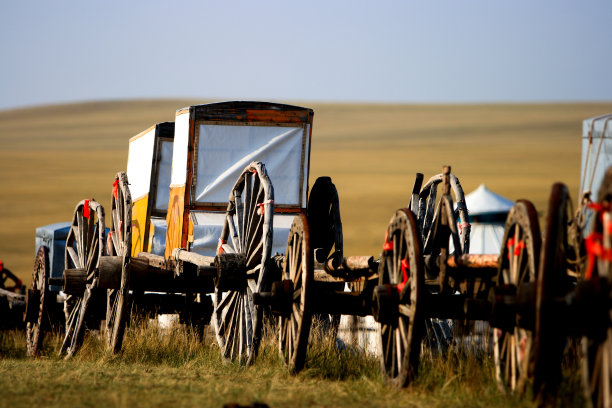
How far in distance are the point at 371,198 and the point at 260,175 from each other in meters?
36.4

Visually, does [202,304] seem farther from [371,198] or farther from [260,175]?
[371,198]

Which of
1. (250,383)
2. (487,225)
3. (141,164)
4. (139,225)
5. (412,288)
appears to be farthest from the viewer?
(487,225)

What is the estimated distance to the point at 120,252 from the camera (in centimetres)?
978

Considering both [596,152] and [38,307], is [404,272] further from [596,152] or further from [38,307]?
[38,307]

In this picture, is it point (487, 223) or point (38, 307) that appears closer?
point (38, 307)

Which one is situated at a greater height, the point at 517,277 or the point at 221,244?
the point at 221,244

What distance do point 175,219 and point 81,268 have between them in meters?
1.65

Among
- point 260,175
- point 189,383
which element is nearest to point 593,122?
point 260,175

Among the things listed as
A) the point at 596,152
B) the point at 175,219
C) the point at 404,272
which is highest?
the point at 596,152

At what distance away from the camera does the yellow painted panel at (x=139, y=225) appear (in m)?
11.4

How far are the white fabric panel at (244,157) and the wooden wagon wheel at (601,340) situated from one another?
18.4 ft

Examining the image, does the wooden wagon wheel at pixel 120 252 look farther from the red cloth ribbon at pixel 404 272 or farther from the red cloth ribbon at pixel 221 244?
the red cloth ribbon at pixel 404 272

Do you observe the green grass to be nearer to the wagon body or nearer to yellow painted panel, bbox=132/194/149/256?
the wagon body

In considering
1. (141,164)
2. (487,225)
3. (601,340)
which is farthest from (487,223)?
(601,340)
